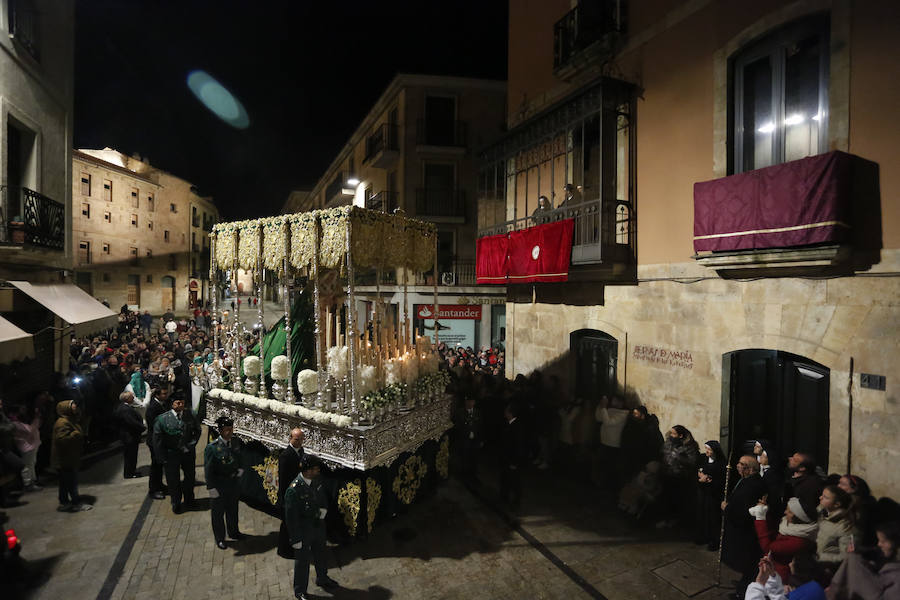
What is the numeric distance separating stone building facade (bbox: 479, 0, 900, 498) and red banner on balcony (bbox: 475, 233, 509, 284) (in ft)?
1.75

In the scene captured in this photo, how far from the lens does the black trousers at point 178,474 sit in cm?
692

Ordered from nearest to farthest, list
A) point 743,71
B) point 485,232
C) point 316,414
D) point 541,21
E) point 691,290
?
point 316,414 < point 743,71 < point 691,290 < point 541,21 < point 485,232

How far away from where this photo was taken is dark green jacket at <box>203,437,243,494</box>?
5913 millimetres

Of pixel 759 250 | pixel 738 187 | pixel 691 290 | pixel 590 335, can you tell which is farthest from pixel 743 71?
pixel 590 335

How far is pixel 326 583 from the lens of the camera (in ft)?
17.1

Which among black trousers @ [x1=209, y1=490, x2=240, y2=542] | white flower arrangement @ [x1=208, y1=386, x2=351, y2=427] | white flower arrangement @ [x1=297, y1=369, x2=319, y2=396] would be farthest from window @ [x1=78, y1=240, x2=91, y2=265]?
white flower arrangement @ [x1=297, y1=369, x2=319, y2=396]

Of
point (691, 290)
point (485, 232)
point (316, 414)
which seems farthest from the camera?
point (485, 232)

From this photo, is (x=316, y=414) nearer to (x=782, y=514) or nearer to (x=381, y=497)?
(x=381, y=497)

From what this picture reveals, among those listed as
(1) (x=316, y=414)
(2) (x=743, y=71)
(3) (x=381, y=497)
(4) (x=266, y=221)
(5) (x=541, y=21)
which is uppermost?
(5) (x=541, y=21)

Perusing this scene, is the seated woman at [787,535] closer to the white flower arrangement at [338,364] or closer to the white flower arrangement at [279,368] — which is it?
the white flower arrangement at [338,364]

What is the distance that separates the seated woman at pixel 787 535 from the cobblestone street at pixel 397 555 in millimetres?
987

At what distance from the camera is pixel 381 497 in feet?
21.3

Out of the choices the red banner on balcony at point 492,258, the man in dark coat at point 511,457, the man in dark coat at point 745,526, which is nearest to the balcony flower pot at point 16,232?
the red banner on balcony at point 492,258

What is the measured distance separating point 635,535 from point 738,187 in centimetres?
525
